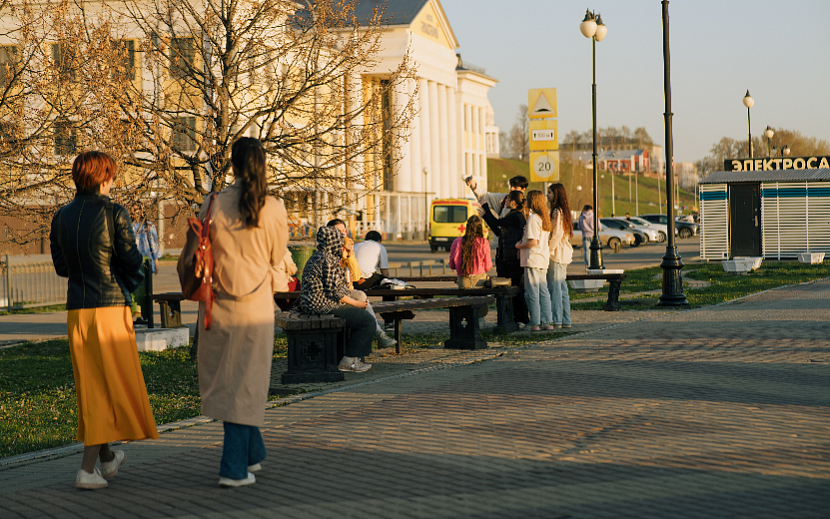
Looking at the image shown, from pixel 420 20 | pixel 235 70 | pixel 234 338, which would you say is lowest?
pixel 234 338

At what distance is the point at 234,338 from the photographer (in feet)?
17.3

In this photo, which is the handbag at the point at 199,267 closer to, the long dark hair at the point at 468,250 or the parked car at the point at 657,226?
the long dark hair at the point at 468,250

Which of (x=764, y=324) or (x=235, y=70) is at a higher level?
(x=235, y=70)

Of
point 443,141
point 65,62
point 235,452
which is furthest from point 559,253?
point 443,141

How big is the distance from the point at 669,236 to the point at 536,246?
18.7ft

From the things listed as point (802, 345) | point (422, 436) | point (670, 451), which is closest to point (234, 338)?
point (422, 436)

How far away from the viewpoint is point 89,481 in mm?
5328

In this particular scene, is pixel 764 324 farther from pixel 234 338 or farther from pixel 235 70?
pixel 234 338

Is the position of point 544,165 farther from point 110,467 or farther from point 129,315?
point 110,467

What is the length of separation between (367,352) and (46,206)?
197 inches

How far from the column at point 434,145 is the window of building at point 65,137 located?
2530 inches

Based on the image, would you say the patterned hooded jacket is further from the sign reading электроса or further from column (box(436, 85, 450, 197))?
column (box(436, 85, 450, 197))

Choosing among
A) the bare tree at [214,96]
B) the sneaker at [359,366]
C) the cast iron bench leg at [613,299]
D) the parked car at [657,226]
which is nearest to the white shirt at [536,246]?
the bare tree at [214,96]

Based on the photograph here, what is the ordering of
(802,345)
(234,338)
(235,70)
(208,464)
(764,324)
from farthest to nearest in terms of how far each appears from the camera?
(764,324) → (235,70) → (802,345) → (208,464) → (234,338)
